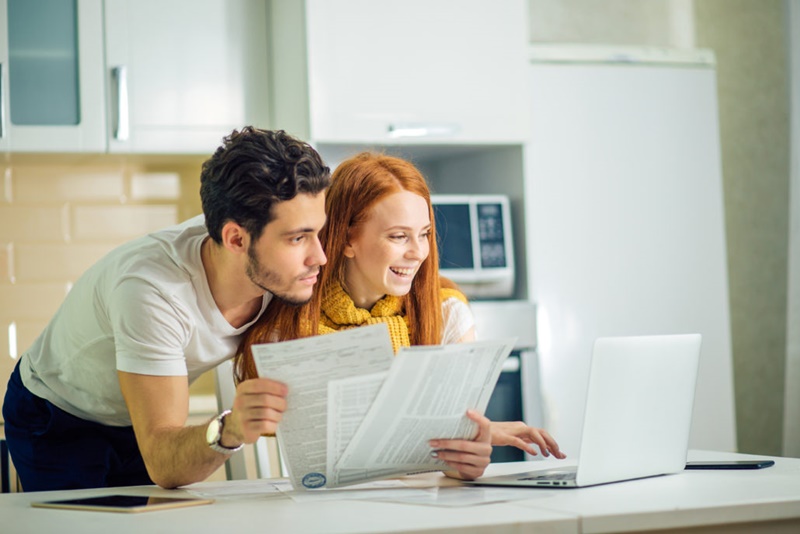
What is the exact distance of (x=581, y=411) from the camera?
110 inches

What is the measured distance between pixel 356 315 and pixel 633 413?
0.64m

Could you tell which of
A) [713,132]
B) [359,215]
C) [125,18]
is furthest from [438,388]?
[713,132]

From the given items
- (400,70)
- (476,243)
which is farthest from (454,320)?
(400,70)

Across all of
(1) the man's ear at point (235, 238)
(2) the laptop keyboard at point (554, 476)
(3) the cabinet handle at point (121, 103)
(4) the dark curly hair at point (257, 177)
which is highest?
(3) the cabinet handle at point (121, 103)

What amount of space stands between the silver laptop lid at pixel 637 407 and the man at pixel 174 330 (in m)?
0.39

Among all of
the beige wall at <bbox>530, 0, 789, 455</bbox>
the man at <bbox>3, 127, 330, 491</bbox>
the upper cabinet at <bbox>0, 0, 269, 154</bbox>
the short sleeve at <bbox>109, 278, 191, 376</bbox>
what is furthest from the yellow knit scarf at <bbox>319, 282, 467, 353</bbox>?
the beige wall at <bbox>530, 0, 789, 455</bbox>

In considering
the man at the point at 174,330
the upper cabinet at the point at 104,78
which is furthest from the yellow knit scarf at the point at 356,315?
the upper cabinet at the point at 104,78

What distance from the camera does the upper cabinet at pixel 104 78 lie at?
2648 millimetres

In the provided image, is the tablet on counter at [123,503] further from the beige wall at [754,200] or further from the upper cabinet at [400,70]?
the beige wall at [754,200]

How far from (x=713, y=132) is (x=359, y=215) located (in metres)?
1.57

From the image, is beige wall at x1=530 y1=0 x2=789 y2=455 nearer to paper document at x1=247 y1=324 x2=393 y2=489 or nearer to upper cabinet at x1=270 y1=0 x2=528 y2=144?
upper cabinet at x1=270 y1=0 x2=528 y2=144

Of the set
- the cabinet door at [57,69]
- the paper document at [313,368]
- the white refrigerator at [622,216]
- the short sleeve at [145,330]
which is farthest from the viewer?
the white refrigerator at [622,216]

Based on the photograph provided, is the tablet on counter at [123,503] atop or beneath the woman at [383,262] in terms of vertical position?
beneath

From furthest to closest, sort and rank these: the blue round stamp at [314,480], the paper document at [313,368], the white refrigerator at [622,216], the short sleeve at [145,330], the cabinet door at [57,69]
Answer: the white refrigerator at [622,216] → the cabinet door at [57,69] → the short sleeve at [145,330] → the blue round stamp at [314,480] → the paper document at [313,368]
